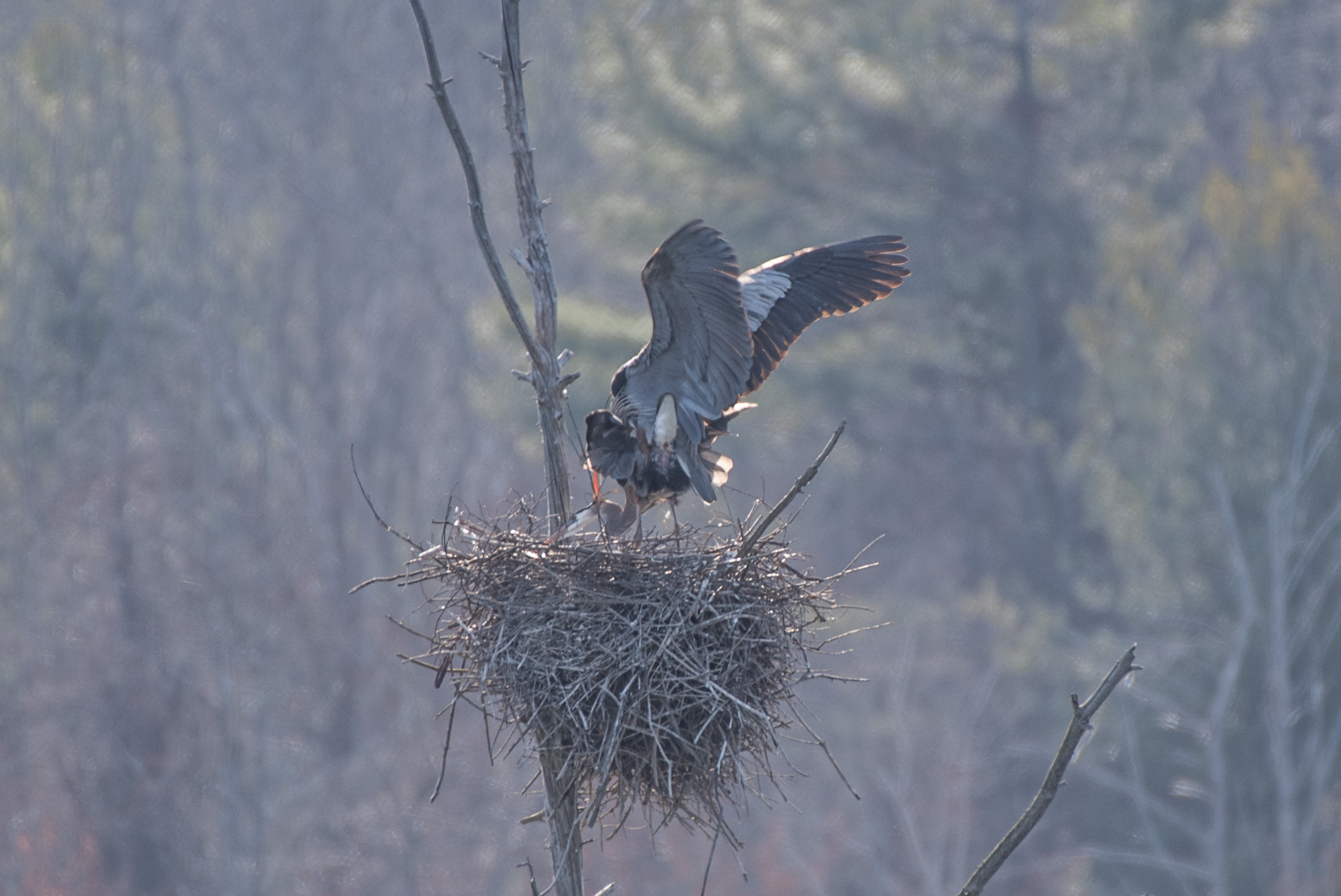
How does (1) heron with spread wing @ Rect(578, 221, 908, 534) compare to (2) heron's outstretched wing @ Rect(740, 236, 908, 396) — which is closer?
(1) heron with spread wing @ Rect(578, 221, 908, 534)

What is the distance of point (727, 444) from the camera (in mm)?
17688

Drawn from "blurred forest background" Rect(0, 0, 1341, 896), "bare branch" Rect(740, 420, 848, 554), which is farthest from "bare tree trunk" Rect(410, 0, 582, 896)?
"blurred forest background" Rect(0, 0, 1341, 896)

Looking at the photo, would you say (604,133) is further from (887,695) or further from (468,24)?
(887,695)

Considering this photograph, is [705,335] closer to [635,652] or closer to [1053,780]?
[635,652]

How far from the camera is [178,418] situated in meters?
18.5

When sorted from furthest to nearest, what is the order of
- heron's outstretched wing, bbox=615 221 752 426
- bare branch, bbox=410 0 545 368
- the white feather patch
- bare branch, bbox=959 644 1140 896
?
the white feather patch, heron's outstretched wing, bbox=615 221 752 426, bare branch, bbox=410 0 545 368, bare branch, bbox=959 644 1140 896

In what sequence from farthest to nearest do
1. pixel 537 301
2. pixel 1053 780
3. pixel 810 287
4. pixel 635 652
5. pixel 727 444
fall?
pixel 727 444 → pixel 810 287 → pixel 537 301 → pixel 635 652 → pixel 1053 780

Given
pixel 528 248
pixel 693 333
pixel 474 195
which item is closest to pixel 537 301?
pixel 528 248

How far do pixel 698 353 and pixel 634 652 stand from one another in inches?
56.5

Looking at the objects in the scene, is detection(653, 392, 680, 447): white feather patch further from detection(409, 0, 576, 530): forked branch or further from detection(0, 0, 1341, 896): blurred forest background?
detection(0, 0, 1341, 896): blurred forest background

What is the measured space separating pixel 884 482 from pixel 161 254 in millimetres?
9941

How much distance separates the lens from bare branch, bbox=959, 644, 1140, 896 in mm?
3152

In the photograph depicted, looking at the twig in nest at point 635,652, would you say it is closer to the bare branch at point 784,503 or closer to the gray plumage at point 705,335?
the bare branch at point 784,503

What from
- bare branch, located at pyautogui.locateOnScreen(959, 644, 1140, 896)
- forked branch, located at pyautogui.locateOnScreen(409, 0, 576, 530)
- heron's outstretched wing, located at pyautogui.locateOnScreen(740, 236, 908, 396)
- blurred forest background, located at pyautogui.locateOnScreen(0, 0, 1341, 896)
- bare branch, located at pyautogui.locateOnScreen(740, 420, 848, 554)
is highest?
blurred forest background, located at pyautogui.locateOnScreen(0, 0, 1341, 896)
